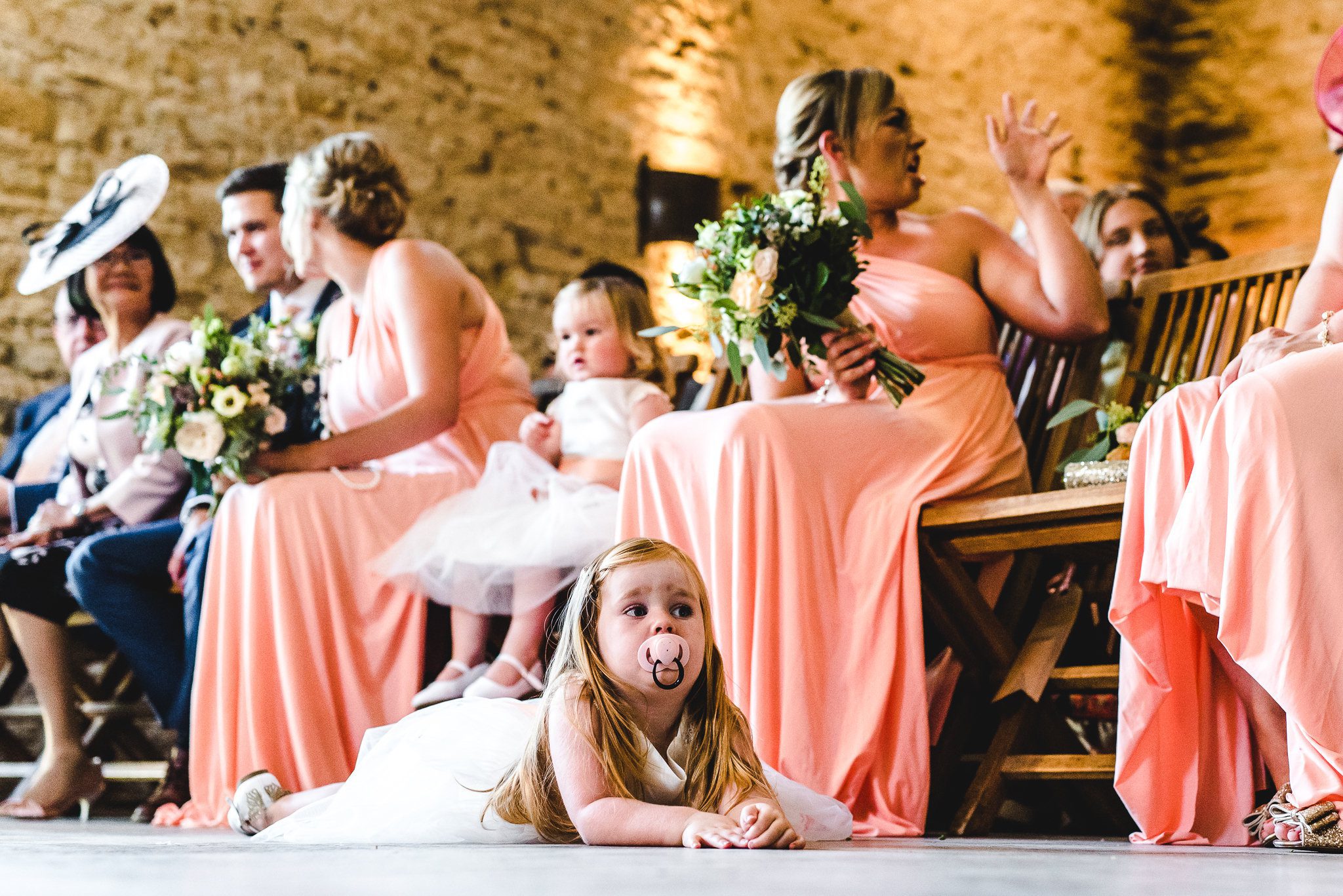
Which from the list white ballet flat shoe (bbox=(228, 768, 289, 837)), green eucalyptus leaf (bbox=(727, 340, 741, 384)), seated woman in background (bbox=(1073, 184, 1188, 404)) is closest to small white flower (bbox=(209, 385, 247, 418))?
white ballet flat shoe (bbox=(228, 768, 289, 837))

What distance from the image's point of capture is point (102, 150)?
6.50 m

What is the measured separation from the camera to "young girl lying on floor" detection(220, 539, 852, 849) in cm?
214

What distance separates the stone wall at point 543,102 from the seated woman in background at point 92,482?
137 cm

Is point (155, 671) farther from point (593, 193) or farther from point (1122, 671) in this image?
point (593, 193)

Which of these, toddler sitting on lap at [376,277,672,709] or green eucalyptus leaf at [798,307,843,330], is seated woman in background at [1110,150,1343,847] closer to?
green eucalyptus leaf at [798,307,843,330]

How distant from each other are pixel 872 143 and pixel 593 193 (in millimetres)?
4653

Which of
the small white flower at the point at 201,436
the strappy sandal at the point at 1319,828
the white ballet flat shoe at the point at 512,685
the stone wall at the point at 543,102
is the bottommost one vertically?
the white ballet flat shoe at the point at 512,685

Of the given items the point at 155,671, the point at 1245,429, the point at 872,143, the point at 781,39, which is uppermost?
the point at 781,39

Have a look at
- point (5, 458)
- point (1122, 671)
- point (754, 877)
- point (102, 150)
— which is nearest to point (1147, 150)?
point (102, 150)

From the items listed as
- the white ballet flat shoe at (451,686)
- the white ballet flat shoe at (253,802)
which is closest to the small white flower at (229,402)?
the white ballet flat shoe at (451,686)

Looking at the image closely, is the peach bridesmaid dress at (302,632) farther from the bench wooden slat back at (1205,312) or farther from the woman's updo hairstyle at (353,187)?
the bench wooden slat back at (1205,312)

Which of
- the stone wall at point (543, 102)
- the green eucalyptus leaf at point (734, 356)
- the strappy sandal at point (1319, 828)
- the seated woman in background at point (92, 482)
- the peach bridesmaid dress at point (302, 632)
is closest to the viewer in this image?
the strappy sandal at point (1319, 828)

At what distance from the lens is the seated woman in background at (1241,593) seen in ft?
6.91

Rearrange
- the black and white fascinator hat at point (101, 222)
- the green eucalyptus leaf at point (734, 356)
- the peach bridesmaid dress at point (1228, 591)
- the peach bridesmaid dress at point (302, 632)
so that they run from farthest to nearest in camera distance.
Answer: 1. the black and white fascinator hat at point (101, 222)
2. the peach bridesmaid dress at point (302, 632)
3. the green eucalyptus leaf at point (734, 356)
4. the peach bridesmaid dress at point (1228, 591)
